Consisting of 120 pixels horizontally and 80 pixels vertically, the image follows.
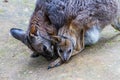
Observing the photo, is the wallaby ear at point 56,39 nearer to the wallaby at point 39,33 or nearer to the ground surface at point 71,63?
the wallaby at point 39,33

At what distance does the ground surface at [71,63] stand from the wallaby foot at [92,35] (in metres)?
0.11

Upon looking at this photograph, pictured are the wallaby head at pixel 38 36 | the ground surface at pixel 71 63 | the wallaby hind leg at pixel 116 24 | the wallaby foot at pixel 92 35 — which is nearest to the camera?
the ground surface at pixel 71 63

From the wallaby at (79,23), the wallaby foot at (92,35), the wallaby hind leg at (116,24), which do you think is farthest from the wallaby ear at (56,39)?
the wallaby hind leg at (116,24)

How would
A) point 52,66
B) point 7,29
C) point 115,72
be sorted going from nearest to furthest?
point 115,72
point 52,66
point 7,29

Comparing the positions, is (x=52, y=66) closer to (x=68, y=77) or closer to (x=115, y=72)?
(x=68, y=77)

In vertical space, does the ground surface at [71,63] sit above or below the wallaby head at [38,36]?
below

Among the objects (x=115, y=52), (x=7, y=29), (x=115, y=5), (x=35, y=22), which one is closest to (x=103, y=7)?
(x=115, y=5)

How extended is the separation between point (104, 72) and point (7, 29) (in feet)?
7.80

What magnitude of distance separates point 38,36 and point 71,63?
56 cm

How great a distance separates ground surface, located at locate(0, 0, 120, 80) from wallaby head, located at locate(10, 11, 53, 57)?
0.85 ft

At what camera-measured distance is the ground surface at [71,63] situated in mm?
4562

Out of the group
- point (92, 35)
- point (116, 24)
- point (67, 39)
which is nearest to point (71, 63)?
point (67, 39)

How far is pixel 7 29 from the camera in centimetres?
633

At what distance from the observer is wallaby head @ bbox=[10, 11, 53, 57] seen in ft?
15.9
